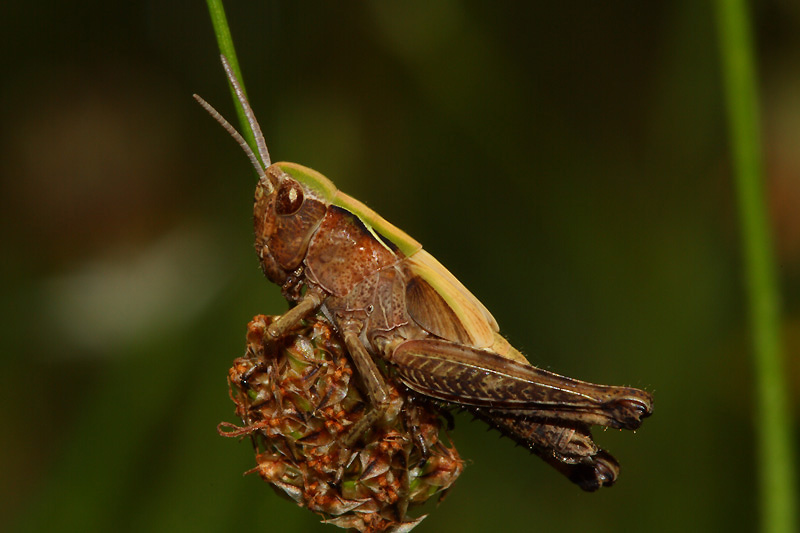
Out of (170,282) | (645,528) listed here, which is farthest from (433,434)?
(170,282)

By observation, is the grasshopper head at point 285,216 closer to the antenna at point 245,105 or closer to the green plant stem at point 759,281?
the antenna at point 245,105

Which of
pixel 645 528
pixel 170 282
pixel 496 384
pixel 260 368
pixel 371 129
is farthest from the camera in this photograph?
pixel 371 129

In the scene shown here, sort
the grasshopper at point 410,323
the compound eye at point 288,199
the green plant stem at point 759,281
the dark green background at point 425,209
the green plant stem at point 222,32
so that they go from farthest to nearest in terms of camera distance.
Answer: the dark green background at point 425,209 < the compound eye at point 288,199 < the grasshopper at point 410,323 < the green plant stem at point 759,281 < the green plant stem at point 222,32

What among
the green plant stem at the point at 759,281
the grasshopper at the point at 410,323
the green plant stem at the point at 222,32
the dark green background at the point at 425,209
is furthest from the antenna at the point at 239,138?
the green plant stem at the point at 759,281

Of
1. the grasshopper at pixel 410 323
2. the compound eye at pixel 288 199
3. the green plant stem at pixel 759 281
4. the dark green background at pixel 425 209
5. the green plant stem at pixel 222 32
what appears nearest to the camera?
the green plant stem at pixel 222 32

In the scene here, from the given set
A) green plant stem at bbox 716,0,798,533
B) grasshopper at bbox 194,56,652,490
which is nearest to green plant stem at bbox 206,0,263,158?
grasshopper at bbox 194,56,652,490

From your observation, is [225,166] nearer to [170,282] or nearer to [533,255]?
[170,282]

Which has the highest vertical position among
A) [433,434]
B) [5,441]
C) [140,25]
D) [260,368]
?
[140,25]
